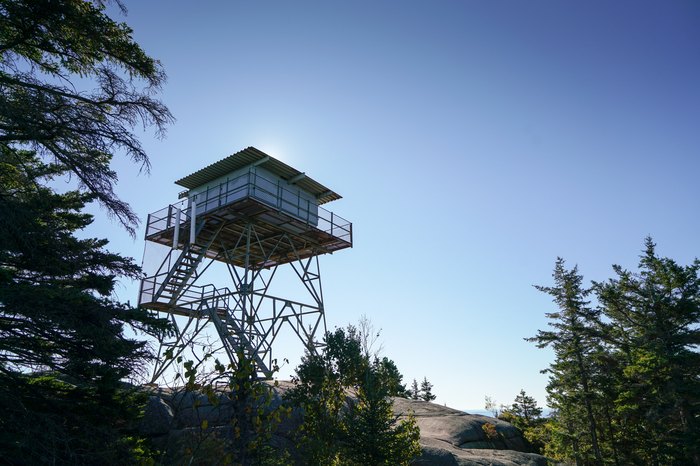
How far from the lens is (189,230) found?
2172cm

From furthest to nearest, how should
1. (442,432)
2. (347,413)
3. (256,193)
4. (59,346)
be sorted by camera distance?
1. (442,432)
2. (256,193)
3. (347,413)
4. (59,346)

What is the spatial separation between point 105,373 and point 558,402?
28436 millimetres

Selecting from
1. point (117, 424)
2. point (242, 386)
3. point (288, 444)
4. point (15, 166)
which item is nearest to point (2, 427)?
point (117, 424)

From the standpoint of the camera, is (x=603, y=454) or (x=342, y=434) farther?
(x=603, y=454)

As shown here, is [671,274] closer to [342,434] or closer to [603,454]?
[603,454]

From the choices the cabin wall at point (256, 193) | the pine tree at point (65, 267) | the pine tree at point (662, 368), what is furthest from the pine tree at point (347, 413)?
the pine tree at point (662, 368)

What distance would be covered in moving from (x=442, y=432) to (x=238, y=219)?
16734mm

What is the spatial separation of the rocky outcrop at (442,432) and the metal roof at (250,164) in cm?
1008

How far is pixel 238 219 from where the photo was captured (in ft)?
72.1

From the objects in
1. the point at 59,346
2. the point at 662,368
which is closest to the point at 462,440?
the point at 662,368

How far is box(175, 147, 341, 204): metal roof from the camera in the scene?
22.2m

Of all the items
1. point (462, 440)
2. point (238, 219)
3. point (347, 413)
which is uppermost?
point (238, 219)

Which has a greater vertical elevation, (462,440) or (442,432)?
(442,432)

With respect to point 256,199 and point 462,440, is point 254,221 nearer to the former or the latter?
point 256,199
